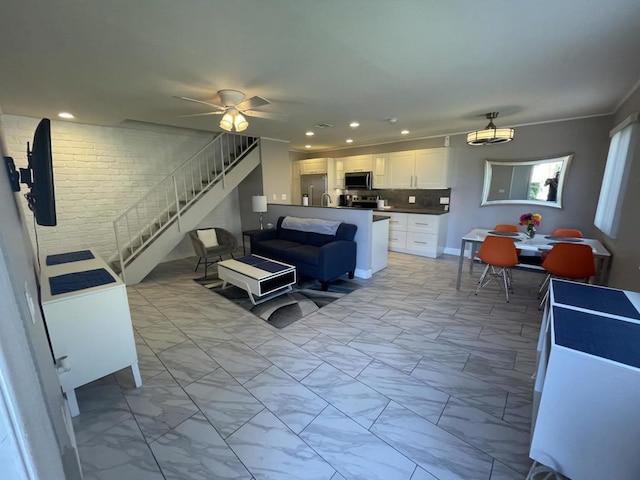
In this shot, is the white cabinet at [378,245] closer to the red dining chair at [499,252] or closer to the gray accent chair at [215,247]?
the red dining chair at [499,252]

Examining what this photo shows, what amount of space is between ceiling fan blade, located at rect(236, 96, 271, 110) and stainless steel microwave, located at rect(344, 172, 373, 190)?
4023mm

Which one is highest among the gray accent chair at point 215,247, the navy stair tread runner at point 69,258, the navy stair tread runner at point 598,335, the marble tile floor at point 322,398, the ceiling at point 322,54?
the ceiling at point 322,54

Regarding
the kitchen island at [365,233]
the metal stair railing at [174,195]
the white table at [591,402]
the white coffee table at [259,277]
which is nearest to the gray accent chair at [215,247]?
the metal stair railing at [174,195]

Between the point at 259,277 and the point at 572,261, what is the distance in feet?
11.9

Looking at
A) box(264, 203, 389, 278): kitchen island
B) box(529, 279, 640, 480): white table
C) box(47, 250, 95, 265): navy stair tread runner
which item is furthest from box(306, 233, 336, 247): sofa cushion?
box(529, 279, 640, 480): white table

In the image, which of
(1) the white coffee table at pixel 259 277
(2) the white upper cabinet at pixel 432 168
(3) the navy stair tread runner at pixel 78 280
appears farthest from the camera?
(2) the white upper cabinet at pixel 432 168

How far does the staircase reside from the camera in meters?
4.29

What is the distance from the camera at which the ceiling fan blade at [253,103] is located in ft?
8.73

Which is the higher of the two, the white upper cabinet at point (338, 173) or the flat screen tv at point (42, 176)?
the white upper cabinet at point (338, 173)

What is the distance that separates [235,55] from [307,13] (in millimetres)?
801

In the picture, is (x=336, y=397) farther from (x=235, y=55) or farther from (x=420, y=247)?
(x=420, y=247)

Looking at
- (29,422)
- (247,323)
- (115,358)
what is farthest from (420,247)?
(29,422)

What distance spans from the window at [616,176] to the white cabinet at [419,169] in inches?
90.8

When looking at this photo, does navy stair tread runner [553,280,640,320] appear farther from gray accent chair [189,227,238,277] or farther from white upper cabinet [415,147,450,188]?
gray accent chair [189,227,238,277]
